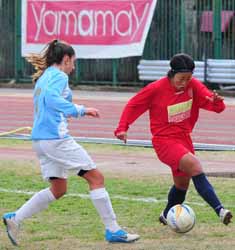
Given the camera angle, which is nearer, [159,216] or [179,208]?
[179,208]

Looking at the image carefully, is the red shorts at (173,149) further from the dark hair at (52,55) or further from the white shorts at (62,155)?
the dark hair at (52,55)

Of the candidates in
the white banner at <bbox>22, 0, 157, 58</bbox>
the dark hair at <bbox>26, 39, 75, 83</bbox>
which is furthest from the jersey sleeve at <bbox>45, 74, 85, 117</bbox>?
the white banner at <bbox>22, 0, 157, 58</bbox>

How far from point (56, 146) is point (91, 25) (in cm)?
2108

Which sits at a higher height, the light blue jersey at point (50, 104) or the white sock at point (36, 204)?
the light blue jersey at point (50, 104)

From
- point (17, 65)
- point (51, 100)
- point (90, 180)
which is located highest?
point (51, 100)

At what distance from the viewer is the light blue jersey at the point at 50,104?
8.07m

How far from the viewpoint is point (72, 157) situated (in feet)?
26.9

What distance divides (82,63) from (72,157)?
71.2 feet

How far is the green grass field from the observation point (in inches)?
325

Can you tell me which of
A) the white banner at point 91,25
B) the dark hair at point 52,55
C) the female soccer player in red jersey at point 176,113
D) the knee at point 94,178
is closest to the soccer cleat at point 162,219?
the female soccer player in red jersey at point 176,113

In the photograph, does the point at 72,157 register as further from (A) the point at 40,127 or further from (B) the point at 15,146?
(B) the point at 15,146

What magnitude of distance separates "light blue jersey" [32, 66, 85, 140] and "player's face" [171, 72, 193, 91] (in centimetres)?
111

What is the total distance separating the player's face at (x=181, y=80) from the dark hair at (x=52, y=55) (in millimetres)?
1070

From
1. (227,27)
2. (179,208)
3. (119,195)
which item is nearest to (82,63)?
(227,27)
